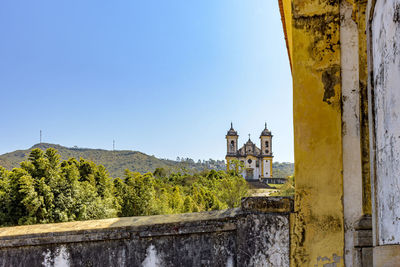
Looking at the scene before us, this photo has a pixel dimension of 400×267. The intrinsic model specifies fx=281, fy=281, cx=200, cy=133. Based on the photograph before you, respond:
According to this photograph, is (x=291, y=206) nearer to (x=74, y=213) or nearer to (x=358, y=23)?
(x=358, y=23)

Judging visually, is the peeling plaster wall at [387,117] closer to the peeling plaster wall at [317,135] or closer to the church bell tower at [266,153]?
the peeling plaster wall at [317,135]

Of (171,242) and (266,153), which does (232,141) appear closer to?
(266,153)

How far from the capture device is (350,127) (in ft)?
7.33

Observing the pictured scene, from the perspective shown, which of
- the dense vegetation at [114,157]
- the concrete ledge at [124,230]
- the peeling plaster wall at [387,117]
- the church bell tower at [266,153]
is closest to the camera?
the peeling plaster wall at [387,117]

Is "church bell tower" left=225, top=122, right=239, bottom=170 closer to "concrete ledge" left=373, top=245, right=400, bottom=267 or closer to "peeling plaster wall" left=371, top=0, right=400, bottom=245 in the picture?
"peeling plaster wall" left=371, top=0, right=400, bottom=245

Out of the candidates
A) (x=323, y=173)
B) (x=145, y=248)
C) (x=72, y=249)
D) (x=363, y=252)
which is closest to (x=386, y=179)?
(x=323, y=173)

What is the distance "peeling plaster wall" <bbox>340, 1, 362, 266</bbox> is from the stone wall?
465 mm

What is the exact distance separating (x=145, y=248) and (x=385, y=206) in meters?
1.75

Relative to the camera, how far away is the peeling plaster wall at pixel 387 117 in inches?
48.7

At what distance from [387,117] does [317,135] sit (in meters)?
0.88

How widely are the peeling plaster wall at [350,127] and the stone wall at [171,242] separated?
1.53 ft

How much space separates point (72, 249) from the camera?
2363 millimetres

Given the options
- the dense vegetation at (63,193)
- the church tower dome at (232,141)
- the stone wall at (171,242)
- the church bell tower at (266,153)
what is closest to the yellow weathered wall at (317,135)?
the stone wall at (171,242)

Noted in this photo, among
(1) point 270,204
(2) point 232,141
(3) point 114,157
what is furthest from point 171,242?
(3) point 114,157
